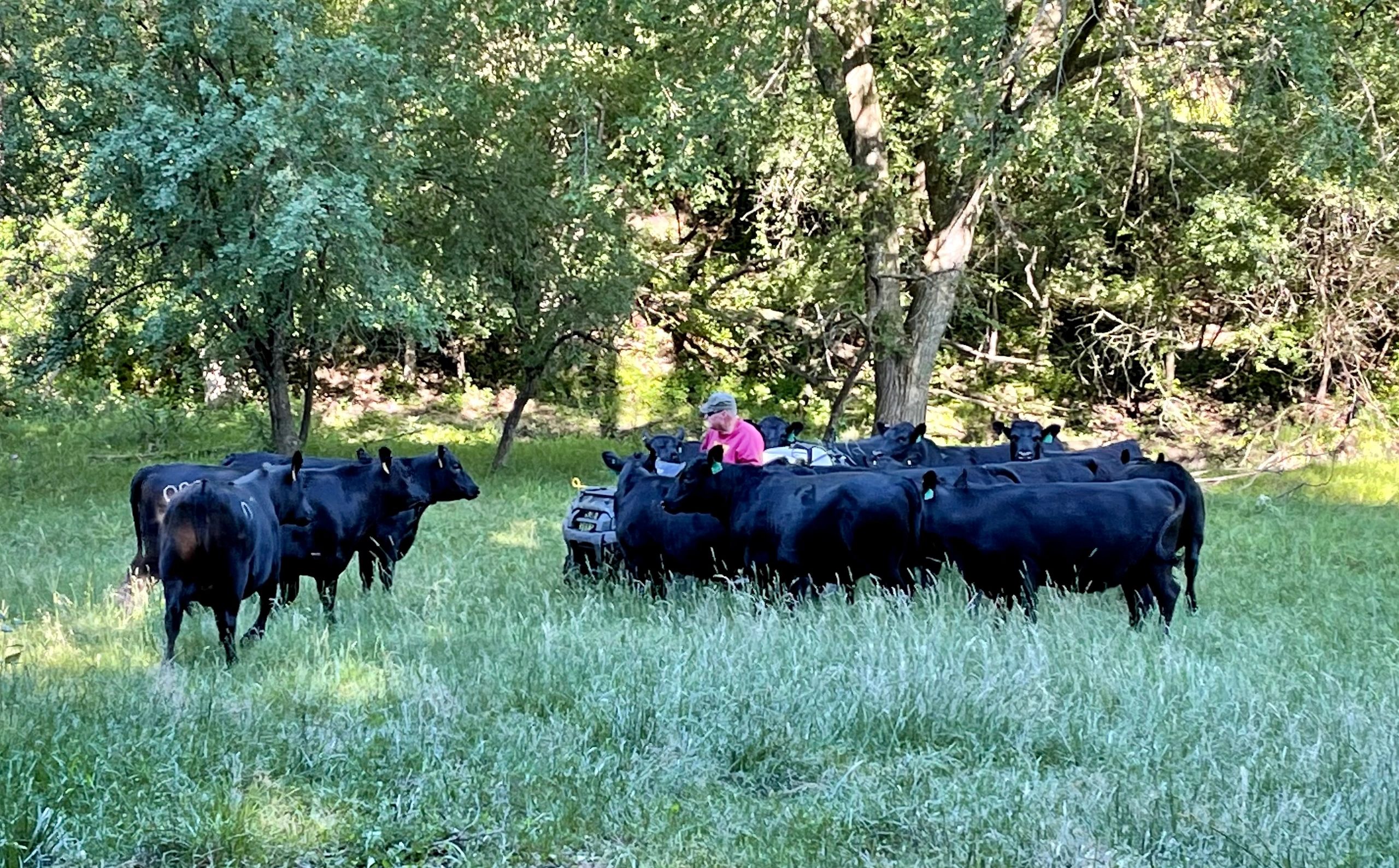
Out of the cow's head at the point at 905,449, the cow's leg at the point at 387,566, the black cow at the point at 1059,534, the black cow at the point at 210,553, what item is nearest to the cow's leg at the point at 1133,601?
the black cow at the point at 1059,534

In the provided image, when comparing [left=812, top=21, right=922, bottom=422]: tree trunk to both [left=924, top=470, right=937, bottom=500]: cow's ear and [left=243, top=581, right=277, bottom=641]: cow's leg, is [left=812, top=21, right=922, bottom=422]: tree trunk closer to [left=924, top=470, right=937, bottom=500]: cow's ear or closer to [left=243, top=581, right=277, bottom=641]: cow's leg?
[left=924, top=470, right=937, bottom=500]: cow's ear

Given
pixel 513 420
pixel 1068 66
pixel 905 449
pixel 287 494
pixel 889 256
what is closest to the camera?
pixel 287 494

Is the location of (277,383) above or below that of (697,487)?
above

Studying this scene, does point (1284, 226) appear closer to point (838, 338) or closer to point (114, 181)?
point (838, 338)

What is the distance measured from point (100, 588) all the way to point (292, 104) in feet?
22.9

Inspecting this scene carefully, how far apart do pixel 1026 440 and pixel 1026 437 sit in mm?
44

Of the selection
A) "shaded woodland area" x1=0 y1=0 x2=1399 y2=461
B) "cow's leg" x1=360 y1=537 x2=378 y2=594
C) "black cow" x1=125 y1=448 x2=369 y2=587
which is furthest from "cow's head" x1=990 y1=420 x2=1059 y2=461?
"black cow" x1=125 y1=448 x2=369 y2=587

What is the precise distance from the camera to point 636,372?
29938 millimetres

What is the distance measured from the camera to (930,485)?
9.45 metres

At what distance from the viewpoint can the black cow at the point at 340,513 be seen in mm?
9648

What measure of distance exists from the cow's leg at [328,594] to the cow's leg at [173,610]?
1983mm

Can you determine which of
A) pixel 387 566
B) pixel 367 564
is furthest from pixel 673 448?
pixel 367 564

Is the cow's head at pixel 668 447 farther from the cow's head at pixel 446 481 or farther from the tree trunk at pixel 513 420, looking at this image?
the tree trunk at pixel 513 420

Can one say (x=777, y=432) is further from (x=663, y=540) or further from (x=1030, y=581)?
(x=1030, y=581)
